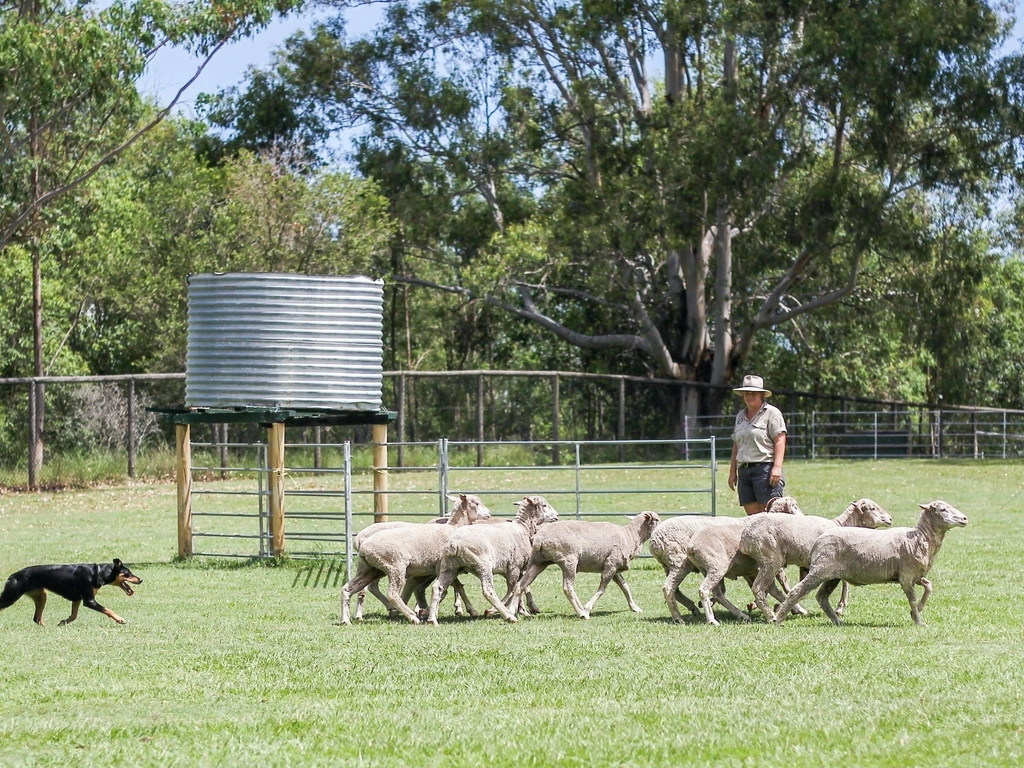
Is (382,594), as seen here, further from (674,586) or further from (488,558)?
(674,586)

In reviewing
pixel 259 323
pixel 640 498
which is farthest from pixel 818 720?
pixel 640 498

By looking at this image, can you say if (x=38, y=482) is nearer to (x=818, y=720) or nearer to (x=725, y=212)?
(x=725, y=212)

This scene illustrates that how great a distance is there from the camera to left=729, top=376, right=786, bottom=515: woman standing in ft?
43.2

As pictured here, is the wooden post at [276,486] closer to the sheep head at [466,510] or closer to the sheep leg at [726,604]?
the sheep head at [466,510]

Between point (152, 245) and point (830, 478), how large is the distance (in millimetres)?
18451

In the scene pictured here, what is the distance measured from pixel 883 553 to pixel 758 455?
8.62 ft

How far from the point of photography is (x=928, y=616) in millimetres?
11438

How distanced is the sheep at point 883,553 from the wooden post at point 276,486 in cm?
719

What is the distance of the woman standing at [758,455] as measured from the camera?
13.2 metres

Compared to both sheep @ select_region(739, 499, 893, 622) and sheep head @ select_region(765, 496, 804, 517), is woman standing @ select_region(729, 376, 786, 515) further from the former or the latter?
sheep @ select_region(739, 499, 893, 622)

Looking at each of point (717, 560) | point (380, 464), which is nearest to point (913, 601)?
point (717, 560)

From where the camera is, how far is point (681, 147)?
34125 millimetres

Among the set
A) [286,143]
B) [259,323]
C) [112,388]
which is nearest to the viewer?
[259,323]

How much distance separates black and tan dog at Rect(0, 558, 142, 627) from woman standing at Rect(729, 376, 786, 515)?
5.40 meters
